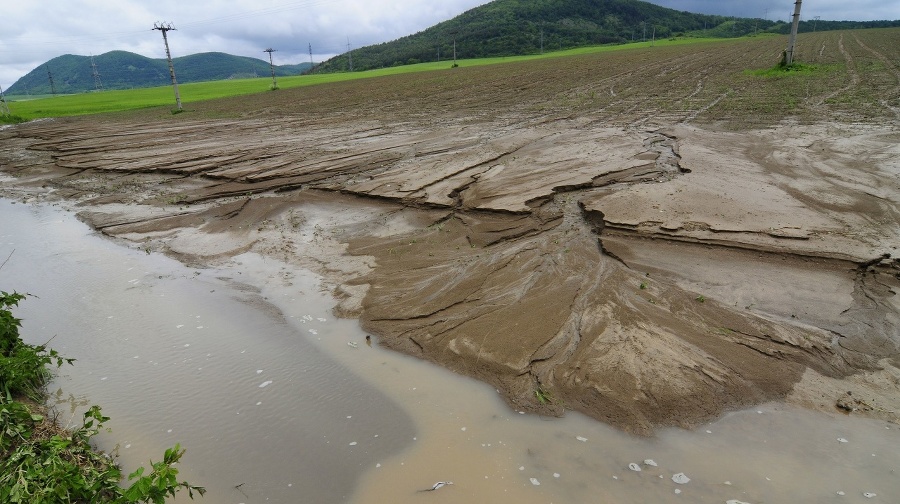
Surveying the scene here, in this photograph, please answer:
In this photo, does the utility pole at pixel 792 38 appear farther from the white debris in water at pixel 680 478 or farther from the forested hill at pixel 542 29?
the forested hill at pixel 542 29

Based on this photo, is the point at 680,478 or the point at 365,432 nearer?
the point at 680,478

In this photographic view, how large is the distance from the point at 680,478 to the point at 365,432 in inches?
108

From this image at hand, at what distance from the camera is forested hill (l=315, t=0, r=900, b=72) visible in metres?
91.4

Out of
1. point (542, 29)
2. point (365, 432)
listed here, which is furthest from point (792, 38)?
point (542, 29)

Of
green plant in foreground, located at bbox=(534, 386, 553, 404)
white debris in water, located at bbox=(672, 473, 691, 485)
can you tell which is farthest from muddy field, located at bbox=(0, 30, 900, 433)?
white debris in water, located at bbox=(672, 473, 691, 485)

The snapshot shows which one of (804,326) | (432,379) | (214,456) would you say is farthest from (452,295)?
(804,326)

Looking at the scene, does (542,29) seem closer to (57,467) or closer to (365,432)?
(365,432)

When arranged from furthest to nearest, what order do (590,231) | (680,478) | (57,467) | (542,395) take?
(590,231) → (542,395) → (680,478) → (57,467)

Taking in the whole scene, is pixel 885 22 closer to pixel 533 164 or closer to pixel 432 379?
pixel 533 164

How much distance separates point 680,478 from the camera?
374 cm

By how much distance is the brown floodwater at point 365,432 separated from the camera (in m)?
3.72

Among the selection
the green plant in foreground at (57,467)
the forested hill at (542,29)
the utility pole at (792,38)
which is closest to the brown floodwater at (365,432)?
the green plant in foreground at (57,467)

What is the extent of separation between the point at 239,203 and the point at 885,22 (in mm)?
155527

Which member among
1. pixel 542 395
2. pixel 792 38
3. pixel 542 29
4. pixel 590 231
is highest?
pixel 542 29
